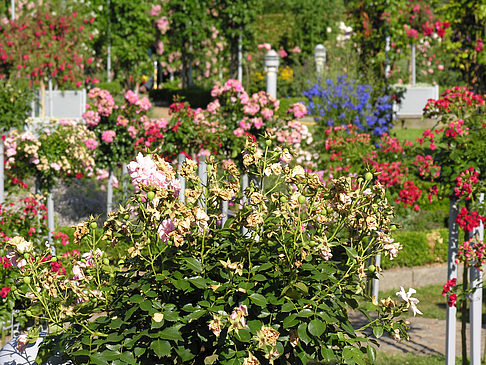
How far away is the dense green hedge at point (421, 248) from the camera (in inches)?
307

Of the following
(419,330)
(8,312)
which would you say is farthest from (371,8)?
(8,312)

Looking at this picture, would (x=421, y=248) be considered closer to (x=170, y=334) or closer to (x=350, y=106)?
(x=350, y=106)

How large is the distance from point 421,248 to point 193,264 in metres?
5.95

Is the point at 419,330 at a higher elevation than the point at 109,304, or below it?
below

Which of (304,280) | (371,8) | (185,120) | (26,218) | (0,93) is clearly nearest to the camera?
(304,280)

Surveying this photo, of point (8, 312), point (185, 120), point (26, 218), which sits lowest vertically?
point (8, 312)

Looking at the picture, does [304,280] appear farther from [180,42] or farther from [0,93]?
[180,42]

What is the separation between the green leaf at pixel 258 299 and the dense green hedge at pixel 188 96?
1893 cm

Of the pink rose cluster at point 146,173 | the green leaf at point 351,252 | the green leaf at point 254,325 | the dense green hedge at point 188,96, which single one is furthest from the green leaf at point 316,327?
the dense green hedge at point 188,96

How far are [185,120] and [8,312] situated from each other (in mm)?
3238

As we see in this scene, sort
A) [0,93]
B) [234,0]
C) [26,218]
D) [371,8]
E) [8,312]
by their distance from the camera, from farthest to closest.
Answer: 1. [234,0]
2. [371,8]
3. [0,93]
4. [26,218]
5. [8,312]

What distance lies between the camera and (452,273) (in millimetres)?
4805

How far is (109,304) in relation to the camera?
254 centimetres

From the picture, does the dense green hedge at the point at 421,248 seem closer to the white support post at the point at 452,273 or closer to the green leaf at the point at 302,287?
the white support post at the point at 452,273
